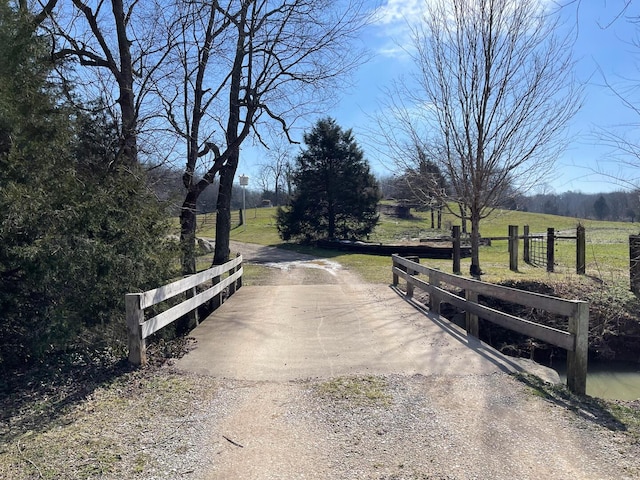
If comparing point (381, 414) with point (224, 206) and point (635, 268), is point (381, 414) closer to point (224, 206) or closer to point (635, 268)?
point (635, 268)

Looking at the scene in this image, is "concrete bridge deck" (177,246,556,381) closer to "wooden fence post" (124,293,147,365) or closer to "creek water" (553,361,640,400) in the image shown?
"wooden fence post" (124,293,147,365)

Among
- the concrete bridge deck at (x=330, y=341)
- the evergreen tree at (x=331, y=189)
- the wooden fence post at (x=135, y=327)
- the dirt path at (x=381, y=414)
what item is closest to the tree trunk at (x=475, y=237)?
the concrete bridge deck at (x=330, y=341)

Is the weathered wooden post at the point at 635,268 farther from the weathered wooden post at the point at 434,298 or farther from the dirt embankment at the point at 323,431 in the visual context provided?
the dirt embankment at the point at 323,431

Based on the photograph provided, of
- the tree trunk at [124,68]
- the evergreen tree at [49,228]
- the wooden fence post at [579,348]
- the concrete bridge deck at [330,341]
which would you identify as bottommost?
the concrete bridge deck at [330,341]

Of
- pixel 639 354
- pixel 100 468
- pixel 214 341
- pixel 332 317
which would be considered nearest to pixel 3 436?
pixel 100 468

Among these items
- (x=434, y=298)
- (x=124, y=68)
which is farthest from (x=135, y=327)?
(x=124, y=68)

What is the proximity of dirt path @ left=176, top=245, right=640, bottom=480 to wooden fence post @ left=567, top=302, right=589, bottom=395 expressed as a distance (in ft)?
1.81

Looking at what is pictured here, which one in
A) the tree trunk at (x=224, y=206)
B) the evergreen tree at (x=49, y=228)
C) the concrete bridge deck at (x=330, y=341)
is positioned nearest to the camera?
the evergreen tree at (x=49, y=228)

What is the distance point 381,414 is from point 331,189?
88.9 feet

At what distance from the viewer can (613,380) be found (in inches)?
364

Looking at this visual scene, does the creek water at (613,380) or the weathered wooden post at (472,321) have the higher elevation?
the weathered wooden post at (472,321)

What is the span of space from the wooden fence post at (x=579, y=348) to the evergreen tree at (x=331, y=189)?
26.1m

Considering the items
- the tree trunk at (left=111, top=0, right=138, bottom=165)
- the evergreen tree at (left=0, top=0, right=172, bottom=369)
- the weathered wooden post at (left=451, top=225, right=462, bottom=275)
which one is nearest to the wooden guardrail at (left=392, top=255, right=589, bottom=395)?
the evergreen tree at (left=0, top=0, right=172, bottom=369)

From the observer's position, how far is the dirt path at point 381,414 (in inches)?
135
